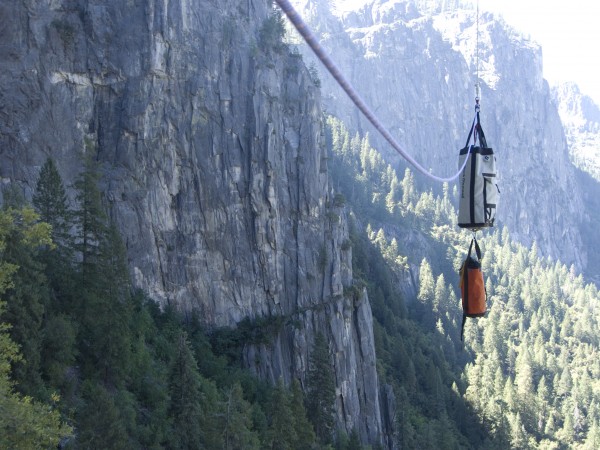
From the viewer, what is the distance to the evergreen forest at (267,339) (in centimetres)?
1866

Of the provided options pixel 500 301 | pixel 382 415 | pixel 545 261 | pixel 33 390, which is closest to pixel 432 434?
pixel 382 415

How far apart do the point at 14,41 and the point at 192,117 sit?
454 inches

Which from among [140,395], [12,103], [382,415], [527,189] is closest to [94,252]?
[140,395]

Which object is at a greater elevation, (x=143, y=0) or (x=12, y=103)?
(x=143, y=0)

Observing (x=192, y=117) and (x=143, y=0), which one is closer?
(x=143, y=0)

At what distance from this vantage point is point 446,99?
186m

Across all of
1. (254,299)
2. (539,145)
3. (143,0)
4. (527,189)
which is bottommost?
(254,299)

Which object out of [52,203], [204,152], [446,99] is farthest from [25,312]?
[446,99]

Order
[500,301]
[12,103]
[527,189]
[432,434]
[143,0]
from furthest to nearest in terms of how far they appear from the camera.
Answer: [527,189], [500,301], [432,434], [143,0], [12,103]

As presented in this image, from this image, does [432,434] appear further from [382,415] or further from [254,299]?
[254,299]

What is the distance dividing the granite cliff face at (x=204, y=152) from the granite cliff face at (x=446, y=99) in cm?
12662

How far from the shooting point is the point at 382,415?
176 feet

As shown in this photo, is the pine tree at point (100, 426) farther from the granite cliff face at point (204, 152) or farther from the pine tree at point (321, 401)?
the pine tree at point (321, 401)

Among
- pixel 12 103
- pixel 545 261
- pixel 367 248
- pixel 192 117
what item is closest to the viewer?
pixel 12 103
